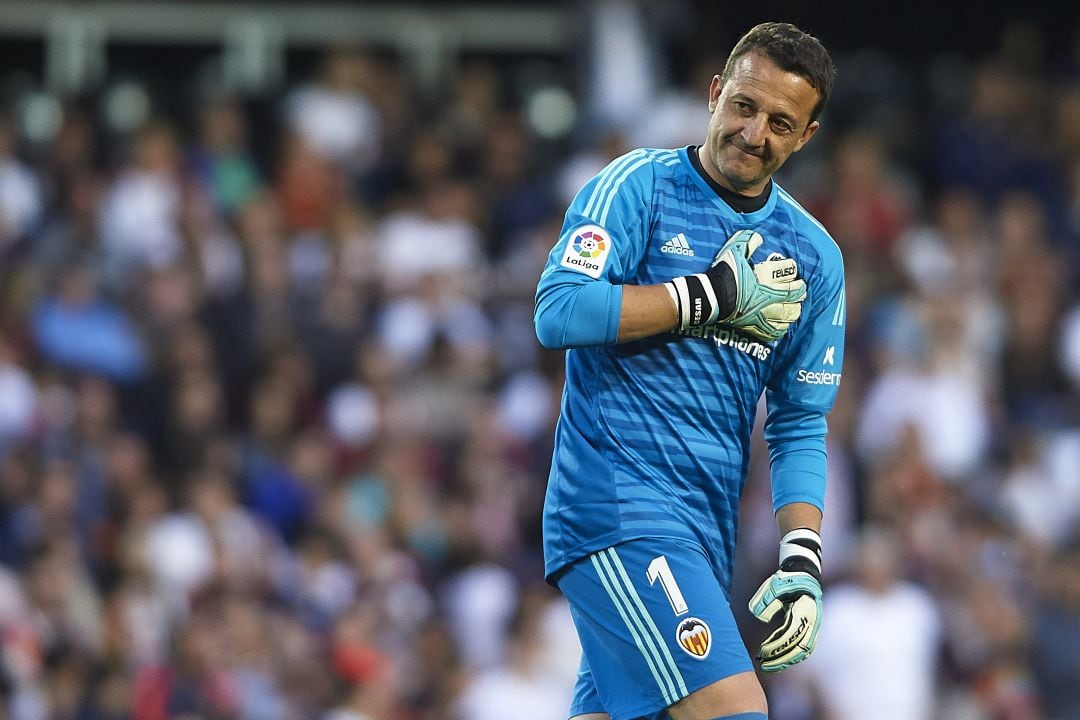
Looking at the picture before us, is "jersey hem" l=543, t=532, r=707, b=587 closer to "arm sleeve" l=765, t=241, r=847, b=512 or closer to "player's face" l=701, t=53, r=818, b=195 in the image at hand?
"arm sleeve" l=765, t=241, r=847, b=512

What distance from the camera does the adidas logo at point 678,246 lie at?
16.7 ft

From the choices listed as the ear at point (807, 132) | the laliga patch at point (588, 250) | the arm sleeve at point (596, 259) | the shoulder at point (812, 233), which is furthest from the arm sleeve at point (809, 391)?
the laliga patch at point (588, 250)

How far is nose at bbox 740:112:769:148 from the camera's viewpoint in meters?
4.99

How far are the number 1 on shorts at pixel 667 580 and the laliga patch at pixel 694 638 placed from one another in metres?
0.04

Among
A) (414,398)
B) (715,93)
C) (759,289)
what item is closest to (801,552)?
(759,289)

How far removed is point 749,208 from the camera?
5191 mm

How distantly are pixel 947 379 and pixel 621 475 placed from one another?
7795 millimetres

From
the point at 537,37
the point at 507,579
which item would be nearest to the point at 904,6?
the point at 537,37

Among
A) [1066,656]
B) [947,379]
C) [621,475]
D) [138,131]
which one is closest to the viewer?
[621,475]

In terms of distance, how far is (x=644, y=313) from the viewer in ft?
15.9

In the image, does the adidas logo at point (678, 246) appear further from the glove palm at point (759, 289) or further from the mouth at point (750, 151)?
the mouth at point (750, 151)

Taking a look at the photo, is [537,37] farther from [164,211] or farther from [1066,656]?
[1066,656]

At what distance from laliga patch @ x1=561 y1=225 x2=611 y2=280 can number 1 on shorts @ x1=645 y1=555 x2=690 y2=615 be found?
805 mm

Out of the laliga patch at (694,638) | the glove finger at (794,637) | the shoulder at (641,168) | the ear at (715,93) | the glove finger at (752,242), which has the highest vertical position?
the ear at (715,93)
